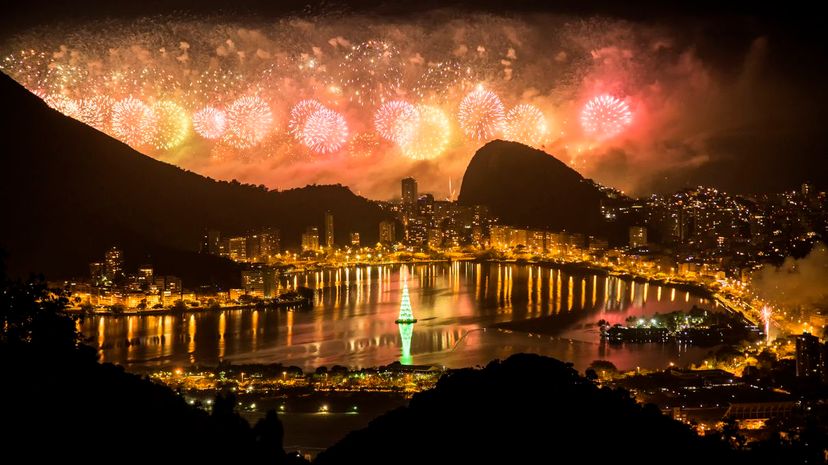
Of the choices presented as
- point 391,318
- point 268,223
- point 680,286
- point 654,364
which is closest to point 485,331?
point 391,318

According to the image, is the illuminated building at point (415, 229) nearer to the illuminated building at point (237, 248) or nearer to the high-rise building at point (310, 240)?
the high-rise building at point (310, 240)

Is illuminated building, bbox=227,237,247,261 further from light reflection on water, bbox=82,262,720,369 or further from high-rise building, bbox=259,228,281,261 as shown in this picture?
light reflection on water, bbox=82,262,720,369

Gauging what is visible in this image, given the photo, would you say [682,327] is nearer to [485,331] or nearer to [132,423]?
[485,331]

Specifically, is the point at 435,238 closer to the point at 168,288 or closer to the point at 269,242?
the point at 269,242

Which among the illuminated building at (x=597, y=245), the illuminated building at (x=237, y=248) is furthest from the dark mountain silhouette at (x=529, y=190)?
the illuminated building at (x=237, y=248)

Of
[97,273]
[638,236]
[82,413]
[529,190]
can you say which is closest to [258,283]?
[97,273]

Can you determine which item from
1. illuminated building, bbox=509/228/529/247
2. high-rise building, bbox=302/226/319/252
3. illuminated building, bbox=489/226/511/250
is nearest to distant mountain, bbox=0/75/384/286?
high-rise building, bbox=302/226/319/252

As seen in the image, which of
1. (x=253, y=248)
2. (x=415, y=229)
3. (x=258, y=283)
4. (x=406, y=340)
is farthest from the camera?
(x=415, y=229)
